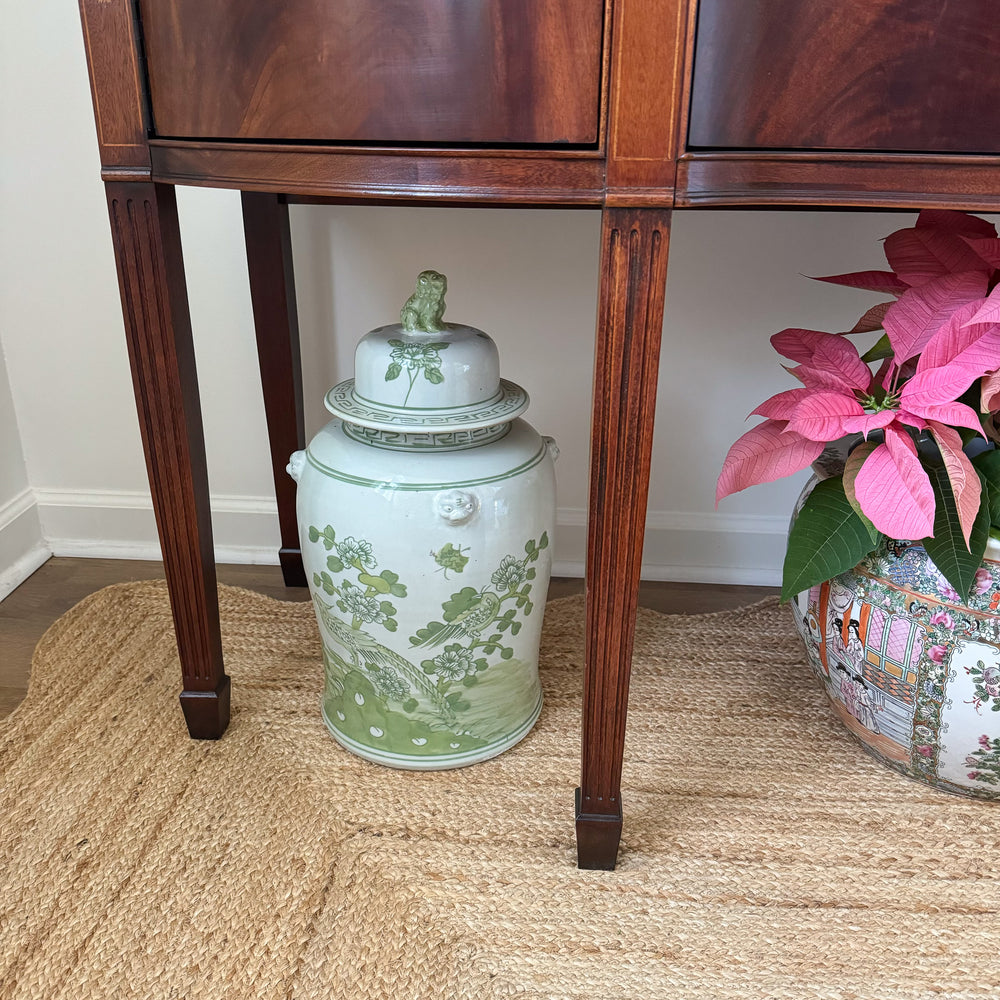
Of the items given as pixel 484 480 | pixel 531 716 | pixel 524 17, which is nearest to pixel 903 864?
pixel 531 716

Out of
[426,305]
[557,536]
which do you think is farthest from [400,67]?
[557,536]

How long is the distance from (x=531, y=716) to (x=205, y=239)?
0.74m

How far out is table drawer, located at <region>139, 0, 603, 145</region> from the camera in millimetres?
592

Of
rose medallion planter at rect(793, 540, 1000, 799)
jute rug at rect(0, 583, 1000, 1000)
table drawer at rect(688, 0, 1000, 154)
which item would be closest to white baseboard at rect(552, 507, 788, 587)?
jute rug at rect(0, 583, 1000, 1000)

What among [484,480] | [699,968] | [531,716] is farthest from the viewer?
[531,716]

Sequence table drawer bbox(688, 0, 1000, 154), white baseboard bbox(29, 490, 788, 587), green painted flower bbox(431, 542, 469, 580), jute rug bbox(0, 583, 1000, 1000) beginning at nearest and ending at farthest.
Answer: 1. table drawer bbox(688, 0, 1000, 154)
2. jute rug bbox(0, 583, 1000, 1000)
3. green painted flower bbox(431, 542, 469, 580)
4. white baseboard bbox(29, 490, 788, 587)

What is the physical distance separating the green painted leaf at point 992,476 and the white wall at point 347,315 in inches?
16.4

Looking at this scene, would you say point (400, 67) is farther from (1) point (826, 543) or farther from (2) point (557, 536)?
(2) point (557, 536)

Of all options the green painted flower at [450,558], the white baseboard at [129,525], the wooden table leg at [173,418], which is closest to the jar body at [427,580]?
the green painted flower at [450,558]

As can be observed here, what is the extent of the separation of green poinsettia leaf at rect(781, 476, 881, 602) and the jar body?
9.2 inches

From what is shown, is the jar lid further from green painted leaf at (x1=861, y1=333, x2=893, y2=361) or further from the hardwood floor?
the hardwood floor

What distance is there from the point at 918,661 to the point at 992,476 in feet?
0.59

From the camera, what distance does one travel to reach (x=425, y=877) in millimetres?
814

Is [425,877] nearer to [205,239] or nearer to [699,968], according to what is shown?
[699,968]
